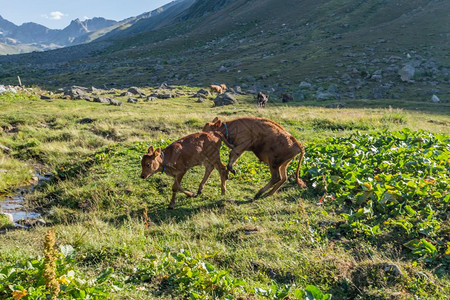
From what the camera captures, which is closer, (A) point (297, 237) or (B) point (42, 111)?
(A) point (297, 237)

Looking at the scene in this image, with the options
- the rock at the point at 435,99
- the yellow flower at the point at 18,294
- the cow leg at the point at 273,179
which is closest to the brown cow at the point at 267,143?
the cow leg at the point at 273,179

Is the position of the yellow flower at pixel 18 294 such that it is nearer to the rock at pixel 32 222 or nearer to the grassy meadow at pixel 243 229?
the grassy meadow at pixel 243 229

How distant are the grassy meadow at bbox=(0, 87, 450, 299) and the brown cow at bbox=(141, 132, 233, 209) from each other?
65 cm

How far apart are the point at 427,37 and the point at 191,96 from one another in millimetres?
40619

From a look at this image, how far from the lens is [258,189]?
380 inches

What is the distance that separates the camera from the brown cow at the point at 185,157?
27.0ft

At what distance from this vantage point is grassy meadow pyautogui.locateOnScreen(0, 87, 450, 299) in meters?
4.80

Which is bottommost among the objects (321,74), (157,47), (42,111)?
(321,74)

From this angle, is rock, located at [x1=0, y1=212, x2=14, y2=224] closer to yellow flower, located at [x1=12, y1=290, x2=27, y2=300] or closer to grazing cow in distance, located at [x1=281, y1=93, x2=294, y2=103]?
yellow flower, located at [x1=12, y1=290, x2=27, y2=300]

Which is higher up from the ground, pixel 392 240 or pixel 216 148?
pixel 216 148

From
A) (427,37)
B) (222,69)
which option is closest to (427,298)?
(222,69)

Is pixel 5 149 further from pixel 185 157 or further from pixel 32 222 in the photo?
pixel 185 157

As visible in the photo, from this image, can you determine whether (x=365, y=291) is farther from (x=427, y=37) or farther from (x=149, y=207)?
(x=427, y=37)

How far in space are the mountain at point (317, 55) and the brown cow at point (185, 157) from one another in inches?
1030
